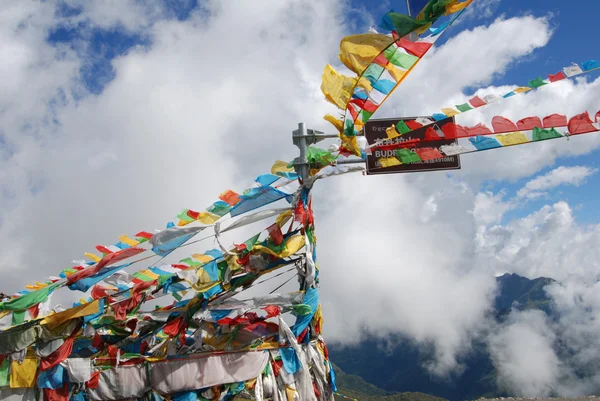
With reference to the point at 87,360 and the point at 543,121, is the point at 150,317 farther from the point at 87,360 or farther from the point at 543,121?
the point at 543,121

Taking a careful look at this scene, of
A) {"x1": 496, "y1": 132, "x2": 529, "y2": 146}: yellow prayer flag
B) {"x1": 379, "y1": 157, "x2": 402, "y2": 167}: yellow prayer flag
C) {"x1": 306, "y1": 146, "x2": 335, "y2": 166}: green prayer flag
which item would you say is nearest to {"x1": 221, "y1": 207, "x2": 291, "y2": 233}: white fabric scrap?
{"x1": 306, "y1": 146, "x2": 335, "y2": 166}: green prayer flag

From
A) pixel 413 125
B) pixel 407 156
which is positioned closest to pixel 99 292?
pixel 407 156

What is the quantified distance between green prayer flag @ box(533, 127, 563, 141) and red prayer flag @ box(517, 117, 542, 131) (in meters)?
0.07

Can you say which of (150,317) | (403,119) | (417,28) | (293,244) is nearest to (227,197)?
(293,244)

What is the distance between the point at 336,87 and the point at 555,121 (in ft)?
12.8

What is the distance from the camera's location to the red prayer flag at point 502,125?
9.24m

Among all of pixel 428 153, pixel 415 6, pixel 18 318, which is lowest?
pixel 18 318

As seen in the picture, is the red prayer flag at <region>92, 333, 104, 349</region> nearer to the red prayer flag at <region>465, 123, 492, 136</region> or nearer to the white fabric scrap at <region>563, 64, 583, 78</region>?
the red prayer flag at <region>465, 123, 492, 136</region>

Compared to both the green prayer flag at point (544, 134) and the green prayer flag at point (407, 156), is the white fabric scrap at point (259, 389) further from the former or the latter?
the green prayer flag at point (544, 134)

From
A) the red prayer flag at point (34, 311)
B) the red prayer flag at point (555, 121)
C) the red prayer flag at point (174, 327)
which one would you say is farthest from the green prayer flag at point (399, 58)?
the red prayer flag at point (34, 311)

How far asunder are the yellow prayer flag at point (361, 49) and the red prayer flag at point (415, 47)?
1.60 ft

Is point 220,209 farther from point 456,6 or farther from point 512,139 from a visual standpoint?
point 456,6

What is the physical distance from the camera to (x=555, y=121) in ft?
29.6

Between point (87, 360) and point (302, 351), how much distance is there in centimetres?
430
